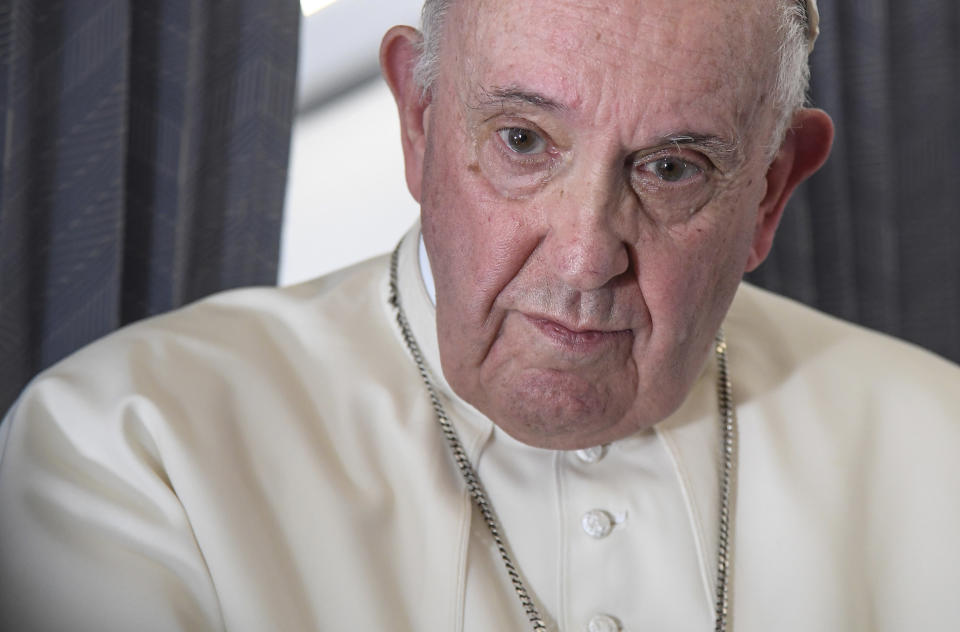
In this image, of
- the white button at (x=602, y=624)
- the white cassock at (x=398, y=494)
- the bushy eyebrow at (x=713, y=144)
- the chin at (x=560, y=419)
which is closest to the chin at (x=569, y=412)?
the chin at (x=560, y=419)

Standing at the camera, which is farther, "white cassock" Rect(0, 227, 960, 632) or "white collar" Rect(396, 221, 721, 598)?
"white collar" Rect(396, 221, 721, 598)

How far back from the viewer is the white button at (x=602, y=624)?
1542 mm

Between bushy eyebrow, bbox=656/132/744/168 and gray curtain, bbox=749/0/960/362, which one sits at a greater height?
gray curtain, bbox=749/0/960/362

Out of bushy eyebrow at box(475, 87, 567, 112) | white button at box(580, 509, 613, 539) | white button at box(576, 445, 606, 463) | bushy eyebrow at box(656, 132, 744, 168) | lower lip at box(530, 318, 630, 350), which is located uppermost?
bushy eyebrow at box(475, 87, 567, 112)

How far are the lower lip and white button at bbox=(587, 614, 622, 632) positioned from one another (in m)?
0.42

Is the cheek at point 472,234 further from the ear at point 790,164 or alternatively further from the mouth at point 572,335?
the ear at point 790,164

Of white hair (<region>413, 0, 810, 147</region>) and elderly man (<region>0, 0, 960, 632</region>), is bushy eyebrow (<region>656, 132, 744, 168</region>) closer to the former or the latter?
elderly man (<region>0, 0, 960, 632</region>)

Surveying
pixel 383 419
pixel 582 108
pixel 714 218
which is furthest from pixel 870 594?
pixel 582 108

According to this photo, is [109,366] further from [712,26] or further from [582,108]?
[712,26]

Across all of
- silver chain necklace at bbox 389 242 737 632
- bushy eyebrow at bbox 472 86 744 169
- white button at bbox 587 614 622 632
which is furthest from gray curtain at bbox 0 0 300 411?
white button at bbox 587 614 622 632

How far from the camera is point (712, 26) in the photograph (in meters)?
1.41

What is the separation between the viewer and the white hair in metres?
1.52

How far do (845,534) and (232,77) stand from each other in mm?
1509

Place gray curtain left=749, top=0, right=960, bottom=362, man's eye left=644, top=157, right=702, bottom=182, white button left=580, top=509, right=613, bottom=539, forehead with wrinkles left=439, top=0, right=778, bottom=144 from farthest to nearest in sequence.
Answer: gray curtain left=749, top=0, right=960, bottom=362, white button left=580, top=509, right=613, bottom=539, man's eye left=644, top=157, right=702, bottom=182, forehead with wrinkles left=439, top=0, right=778, bottom=144
